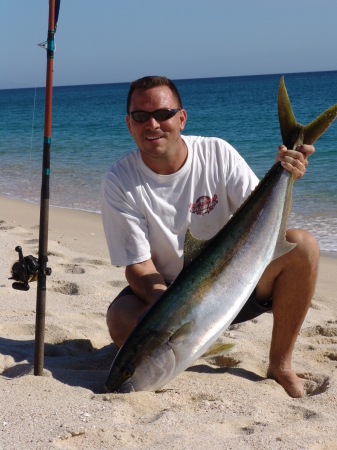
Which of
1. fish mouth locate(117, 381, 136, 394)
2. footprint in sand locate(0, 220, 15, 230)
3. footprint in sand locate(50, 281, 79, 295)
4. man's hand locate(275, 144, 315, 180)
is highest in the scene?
man's hand locate(275, 144, 315, 180)

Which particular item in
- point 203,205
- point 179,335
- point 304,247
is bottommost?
point 179,335

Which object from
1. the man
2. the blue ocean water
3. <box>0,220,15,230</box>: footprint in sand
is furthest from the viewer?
the blue ocean water

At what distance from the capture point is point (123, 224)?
337cm

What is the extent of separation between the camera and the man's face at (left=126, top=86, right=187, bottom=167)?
3.35 metres

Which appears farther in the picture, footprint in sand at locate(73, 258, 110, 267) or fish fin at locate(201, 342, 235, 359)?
footprint in sand at locate(73, 258, 110, 267)

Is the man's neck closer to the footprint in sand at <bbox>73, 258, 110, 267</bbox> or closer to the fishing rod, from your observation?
the fishing rod

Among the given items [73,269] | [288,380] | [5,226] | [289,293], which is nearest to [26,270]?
[289,293]

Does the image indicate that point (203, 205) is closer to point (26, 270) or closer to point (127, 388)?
point (26, 270)

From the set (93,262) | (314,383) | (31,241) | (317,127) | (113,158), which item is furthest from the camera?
(113,158)

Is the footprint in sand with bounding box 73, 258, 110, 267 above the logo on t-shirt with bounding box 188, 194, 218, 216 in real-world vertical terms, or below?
below

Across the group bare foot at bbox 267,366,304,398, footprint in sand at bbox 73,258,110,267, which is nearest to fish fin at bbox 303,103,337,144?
bare foot at bbox 267,366,304,398

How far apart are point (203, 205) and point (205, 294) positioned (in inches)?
32.8

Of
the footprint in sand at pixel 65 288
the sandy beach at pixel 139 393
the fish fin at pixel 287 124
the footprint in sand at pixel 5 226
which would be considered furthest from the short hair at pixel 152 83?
the footprint in sand at pixel 5 226

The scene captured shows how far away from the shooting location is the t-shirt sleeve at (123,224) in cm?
333
